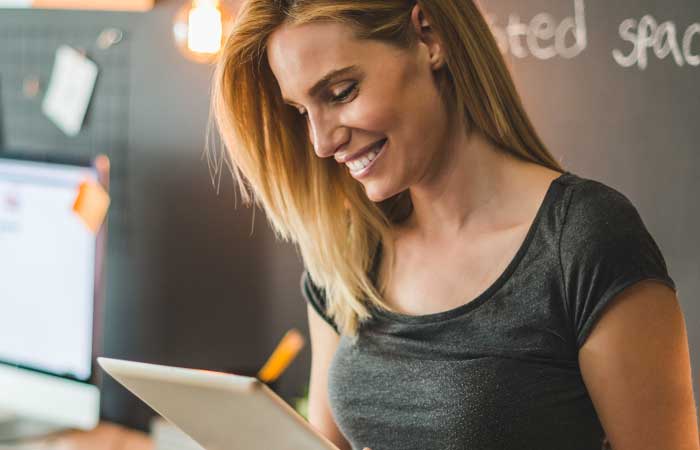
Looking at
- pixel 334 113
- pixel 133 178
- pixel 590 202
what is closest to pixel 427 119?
pixel 334 113

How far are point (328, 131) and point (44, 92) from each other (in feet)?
3.84

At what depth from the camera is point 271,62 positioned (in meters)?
1.18

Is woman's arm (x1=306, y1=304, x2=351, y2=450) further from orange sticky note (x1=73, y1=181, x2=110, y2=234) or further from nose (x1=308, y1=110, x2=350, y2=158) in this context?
orange sticky note (x1=73, y1=181, x2=110, y2=234)

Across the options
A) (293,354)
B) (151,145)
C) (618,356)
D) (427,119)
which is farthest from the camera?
(151,145)

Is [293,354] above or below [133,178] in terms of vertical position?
below

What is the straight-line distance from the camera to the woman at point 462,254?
103 centimetres

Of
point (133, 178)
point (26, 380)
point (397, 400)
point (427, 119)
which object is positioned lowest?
point (26, 380)

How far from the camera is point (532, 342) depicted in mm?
1085

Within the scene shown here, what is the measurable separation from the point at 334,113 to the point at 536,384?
1.27 feet

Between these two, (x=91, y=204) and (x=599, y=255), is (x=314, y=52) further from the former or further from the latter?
(x=91, y=204)

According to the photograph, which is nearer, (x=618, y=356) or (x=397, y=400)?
(x=618, y=356)

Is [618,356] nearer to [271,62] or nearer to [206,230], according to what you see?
[271,62]

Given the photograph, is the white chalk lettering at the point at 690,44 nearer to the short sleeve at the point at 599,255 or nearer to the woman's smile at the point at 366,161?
the short sleeve at the point at 599,255

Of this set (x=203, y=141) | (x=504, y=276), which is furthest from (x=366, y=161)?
(x=203, y=141)
